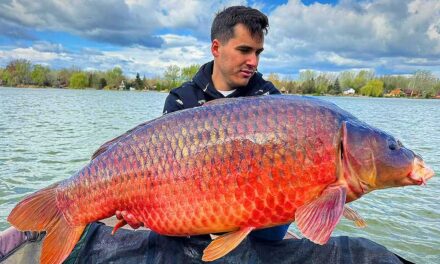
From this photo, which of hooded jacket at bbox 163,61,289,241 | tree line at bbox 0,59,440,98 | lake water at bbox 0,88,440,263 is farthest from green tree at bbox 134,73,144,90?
hooded jacket at bbox 163,61,289,241

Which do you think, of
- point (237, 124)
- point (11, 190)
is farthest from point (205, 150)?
point (11, 190)

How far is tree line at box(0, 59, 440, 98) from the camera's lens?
75312 mm

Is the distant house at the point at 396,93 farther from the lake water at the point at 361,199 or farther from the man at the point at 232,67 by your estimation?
the man at the point at 232,67

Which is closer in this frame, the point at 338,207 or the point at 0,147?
the point at 338,207

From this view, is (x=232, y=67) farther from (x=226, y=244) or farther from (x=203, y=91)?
(x=226, y=244)

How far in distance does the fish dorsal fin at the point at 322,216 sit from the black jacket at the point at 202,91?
168 centimetres

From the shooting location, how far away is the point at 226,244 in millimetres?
1949

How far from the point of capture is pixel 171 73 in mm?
78625

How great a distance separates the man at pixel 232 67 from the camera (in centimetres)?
320

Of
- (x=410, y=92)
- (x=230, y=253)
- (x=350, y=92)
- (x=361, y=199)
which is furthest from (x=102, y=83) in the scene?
(x=230, y=253)

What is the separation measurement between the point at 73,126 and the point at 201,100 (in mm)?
13880

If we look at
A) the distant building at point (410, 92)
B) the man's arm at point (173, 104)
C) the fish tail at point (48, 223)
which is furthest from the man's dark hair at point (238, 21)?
the distant building at point (410, 92)

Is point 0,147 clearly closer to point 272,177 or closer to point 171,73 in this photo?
point 272,177

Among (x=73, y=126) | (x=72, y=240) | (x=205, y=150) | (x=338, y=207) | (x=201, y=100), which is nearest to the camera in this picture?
(x=338, y=207)
